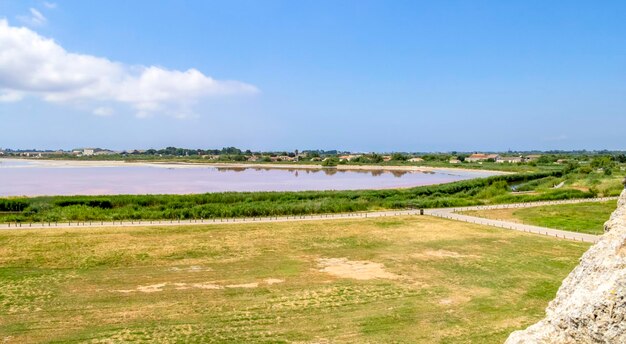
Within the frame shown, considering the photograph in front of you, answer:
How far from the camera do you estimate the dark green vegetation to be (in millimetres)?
50031

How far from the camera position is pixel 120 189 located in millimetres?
81938

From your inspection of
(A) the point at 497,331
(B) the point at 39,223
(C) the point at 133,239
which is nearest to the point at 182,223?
(C) the point at 133,239

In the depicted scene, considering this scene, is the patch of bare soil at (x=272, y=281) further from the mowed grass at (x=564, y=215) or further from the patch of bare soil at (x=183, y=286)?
the mowed grass at (x=564, y=215)

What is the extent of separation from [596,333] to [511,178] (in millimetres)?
106318

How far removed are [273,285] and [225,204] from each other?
3730 cm

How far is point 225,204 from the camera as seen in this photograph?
5959 centimetres

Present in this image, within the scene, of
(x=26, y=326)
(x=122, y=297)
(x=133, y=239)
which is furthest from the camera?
(x=133, y=239)

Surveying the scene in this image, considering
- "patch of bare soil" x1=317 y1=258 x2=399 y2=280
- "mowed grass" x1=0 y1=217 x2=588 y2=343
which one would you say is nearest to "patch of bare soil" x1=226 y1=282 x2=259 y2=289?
"mowed grass" x1=0 y1=217 x2=588 y2=343

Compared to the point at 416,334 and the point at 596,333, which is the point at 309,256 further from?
the point at 596,333

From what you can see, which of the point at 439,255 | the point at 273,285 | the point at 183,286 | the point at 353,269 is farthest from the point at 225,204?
the point at 273,285

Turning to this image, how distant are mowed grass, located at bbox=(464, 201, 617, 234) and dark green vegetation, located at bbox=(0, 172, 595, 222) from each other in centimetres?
824

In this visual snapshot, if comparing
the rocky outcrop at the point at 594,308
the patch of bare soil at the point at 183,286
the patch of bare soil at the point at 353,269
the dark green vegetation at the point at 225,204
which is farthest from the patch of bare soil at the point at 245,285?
the dark green vegetation at the point at 225,204

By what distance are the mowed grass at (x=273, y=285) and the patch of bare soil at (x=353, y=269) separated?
0.39ft

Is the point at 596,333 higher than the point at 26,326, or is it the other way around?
the point at 596,333
